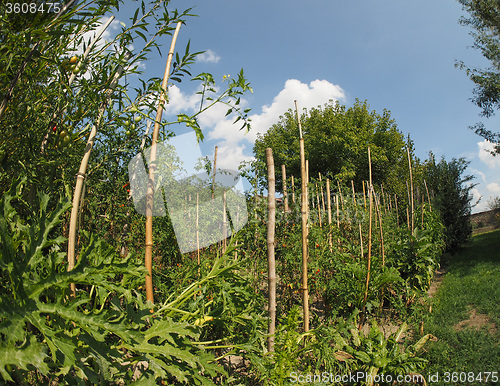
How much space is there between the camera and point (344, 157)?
20.4 metres

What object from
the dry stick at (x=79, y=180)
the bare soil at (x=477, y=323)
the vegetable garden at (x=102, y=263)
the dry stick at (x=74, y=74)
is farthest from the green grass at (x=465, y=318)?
the dry stick at (x=74, y=74)

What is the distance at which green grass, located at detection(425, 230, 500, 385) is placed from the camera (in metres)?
3.21

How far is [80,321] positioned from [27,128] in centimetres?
80

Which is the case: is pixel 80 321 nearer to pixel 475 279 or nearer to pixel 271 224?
pixel 271 224

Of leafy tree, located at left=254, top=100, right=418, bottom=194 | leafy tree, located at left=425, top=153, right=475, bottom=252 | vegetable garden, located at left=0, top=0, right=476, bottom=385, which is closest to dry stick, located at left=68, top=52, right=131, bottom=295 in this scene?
vegetable garden, located at left=0, top=0, right=476, bottom=385

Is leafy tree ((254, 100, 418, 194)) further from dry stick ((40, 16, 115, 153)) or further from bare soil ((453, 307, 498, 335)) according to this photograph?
dry stick ((40, 16, 115, 153))

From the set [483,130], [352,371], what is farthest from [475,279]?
[483,130]

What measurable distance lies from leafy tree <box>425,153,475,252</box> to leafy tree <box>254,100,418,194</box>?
7805 millimetres

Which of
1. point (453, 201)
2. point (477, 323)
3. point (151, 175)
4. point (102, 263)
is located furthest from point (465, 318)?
point (453, 201)

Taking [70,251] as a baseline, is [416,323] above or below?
below

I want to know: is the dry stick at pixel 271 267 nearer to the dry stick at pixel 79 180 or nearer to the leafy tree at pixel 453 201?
the dry stick at pixel 79 180

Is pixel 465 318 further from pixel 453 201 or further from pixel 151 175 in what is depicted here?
pixel 453 201

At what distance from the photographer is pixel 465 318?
4590 millimetres

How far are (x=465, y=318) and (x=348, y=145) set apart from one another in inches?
621
